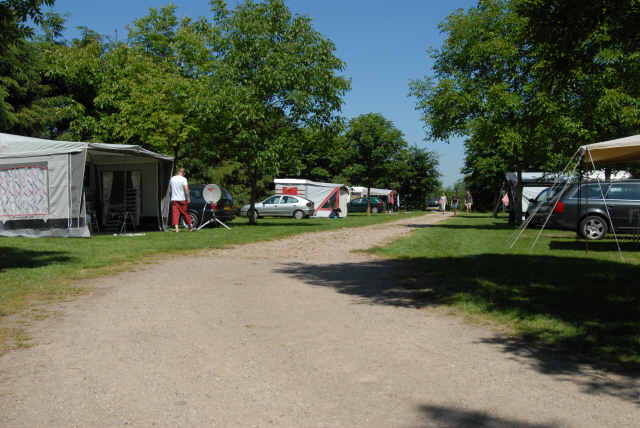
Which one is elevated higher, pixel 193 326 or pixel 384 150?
pixel 384 150

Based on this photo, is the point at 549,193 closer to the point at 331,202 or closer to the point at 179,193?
the point at 179,193

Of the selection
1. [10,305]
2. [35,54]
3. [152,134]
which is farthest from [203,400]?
[35,54]

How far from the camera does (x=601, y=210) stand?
1541cm

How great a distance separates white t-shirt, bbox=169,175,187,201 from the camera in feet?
56.5

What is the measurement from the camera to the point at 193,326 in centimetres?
523

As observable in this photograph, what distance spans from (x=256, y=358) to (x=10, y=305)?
3384 millimetres

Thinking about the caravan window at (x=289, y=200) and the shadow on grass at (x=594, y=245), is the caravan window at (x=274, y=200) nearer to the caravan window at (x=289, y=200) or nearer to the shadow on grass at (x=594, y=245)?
the caravan window at (x=289, y=200)

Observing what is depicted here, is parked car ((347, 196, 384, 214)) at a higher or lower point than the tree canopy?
lower

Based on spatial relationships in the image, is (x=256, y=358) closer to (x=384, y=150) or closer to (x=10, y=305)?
(x=10, y=305)

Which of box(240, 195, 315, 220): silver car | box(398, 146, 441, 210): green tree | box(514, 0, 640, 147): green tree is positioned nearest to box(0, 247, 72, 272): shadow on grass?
box(514, 0, 640, 147): green tree

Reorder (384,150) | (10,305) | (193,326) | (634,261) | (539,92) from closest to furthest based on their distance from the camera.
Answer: (193,326)
(10,305)
(634,261)
(539,92)
(384,150)

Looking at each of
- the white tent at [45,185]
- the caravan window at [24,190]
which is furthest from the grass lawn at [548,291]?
the caravan window at [24,190]

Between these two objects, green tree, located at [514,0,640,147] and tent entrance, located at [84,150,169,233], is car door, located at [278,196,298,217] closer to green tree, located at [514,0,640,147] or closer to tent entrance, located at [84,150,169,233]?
tent entrance, located at [84,150,169,233]

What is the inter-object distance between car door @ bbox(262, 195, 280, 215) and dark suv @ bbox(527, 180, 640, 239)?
20.9 meters
